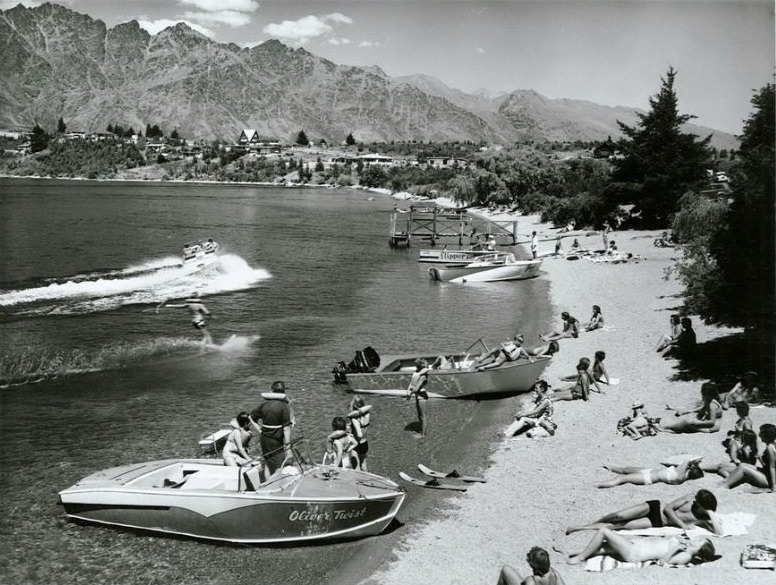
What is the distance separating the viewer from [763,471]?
12961 mm

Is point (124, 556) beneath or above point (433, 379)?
beneath

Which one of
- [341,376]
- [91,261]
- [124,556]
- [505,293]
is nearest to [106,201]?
[91,261]

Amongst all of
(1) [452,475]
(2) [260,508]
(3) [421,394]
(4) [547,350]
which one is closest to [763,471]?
(1) [452,475]

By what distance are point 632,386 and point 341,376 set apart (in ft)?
31.3

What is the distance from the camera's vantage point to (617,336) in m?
26.9

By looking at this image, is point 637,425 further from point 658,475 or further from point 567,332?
point 567,332

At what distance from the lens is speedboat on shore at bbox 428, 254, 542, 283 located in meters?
45.5

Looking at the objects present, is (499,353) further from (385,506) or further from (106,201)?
(106,201)

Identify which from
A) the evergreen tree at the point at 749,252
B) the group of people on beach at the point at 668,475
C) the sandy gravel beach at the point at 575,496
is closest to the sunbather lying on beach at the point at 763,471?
the group of people on beach at the point at 668,475

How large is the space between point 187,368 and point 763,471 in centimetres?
1944

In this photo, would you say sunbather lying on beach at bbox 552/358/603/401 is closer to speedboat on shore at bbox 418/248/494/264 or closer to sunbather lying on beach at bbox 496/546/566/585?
sunbather lying on beach at bbox 496/546/566/585

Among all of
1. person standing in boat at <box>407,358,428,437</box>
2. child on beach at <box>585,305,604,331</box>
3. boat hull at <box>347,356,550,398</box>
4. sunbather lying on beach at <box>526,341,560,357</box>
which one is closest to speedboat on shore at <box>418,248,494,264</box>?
child on beach at <box>585,305,604,331</box>

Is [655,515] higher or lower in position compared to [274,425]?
lower

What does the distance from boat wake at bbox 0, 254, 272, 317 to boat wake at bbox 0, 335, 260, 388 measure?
26.9 feet
